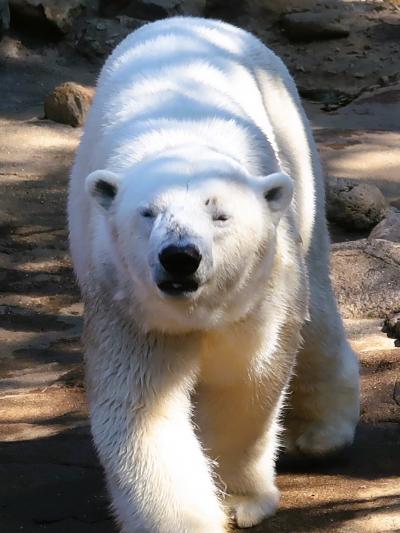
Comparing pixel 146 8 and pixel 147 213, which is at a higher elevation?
pixel 147 213

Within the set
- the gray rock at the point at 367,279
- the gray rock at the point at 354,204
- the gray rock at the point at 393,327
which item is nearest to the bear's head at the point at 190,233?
the gray rock at the point at 393,327

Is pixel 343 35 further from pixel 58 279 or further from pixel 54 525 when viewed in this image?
pixel 54 525

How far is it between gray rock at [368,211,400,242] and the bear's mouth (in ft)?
16.2

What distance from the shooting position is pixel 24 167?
10383mm

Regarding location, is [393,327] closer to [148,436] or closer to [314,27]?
[148,436]

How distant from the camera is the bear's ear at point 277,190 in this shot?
129 inches

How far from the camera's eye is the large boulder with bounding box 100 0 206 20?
13625mm

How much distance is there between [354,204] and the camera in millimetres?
8836

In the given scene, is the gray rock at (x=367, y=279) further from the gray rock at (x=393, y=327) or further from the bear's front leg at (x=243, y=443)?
the bear's front leg at (x=243, y=443)

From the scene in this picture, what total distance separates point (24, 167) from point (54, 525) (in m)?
6.87

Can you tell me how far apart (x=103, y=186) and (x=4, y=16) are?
33.6ft

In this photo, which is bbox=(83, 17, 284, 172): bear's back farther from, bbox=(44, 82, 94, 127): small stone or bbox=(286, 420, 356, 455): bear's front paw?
bbox=(44, 82, 94, 127): small stone

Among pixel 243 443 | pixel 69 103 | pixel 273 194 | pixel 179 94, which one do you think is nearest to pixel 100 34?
pixel 69 103

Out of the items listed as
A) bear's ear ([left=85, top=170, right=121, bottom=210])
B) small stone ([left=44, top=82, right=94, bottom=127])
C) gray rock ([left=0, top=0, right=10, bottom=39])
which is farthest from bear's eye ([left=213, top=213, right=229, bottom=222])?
gray rock ([left=0, top=0, right=10, bottom=39])
